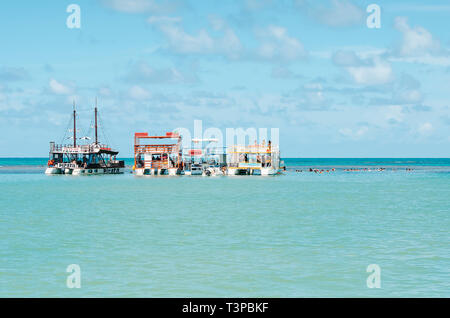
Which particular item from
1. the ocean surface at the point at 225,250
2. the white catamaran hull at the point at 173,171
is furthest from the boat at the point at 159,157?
the ocean surface at the point at 225,250

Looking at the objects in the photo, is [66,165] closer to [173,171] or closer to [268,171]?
[173,171]

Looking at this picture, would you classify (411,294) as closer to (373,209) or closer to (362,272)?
(362,272)

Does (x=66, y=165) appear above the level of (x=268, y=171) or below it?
above

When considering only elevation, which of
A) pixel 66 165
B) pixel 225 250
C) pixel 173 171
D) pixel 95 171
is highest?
pixel 66 165

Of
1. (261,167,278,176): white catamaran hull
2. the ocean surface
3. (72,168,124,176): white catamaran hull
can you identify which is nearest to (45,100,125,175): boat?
(72,168,124,176): white catamaran hull

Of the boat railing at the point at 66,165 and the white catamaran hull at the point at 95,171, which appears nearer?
the white catamaran hull at the point at 95,171

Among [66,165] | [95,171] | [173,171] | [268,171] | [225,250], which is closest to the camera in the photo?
[225,250]

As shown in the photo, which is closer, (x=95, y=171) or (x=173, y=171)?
(x=173, y=171)

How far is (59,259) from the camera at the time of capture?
22.8 m

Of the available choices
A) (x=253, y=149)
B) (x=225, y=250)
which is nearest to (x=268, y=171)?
(x=253, y=149)

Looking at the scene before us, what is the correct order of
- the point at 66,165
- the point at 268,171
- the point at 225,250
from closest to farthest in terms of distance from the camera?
the point at 225,250 < the point at 268,171 < the point at 66,165

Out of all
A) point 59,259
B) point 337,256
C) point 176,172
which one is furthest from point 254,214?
point 176,172

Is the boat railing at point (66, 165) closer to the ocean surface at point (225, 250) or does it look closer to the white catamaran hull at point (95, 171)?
the white catamaran hull at point (95, 171)
